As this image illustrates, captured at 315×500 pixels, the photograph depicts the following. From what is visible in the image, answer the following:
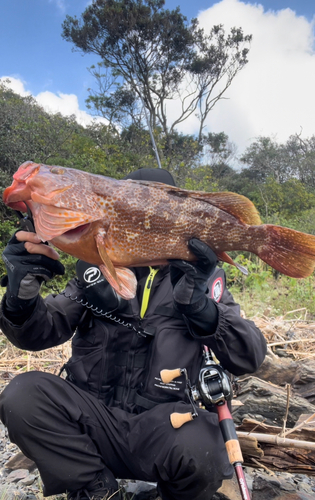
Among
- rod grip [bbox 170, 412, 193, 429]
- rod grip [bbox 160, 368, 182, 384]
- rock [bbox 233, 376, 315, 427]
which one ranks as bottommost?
rock [bbox 233, 376, 315, 427]

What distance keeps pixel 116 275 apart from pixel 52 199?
529mm

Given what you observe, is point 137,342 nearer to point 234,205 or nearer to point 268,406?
point 234,205

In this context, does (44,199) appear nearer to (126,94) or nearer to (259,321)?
(259,321)

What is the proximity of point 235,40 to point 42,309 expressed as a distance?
24.5m

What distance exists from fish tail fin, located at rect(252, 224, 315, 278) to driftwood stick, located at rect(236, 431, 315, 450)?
1.15 m

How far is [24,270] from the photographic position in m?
2.21

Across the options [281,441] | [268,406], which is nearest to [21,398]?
[281,441]

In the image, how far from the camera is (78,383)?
2.57 m

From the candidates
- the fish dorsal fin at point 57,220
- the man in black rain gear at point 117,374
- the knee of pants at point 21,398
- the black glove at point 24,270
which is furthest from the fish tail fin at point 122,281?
the knee of pants at point 21,398

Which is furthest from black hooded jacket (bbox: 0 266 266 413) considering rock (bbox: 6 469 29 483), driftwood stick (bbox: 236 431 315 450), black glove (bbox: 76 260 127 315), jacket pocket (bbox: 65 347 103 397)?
rock (bbox: 6 469 29 483)

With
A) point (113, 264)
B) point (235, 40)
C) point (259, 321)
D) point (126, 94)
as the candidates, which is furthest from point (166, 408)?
point (235, 40)

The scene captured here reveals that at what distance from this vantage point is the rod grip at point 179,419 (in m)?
2.15

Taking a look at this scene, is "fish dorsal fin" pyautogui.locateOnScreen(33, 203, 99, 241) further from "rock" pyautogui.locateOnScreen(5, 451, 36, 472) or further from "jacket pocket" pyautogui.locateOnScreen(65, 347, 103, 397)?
"rock" pyautogui.locateOnScreen(5, 451, 36, 472)

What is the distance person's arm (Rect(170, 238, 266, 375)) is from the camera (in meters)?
2.28
